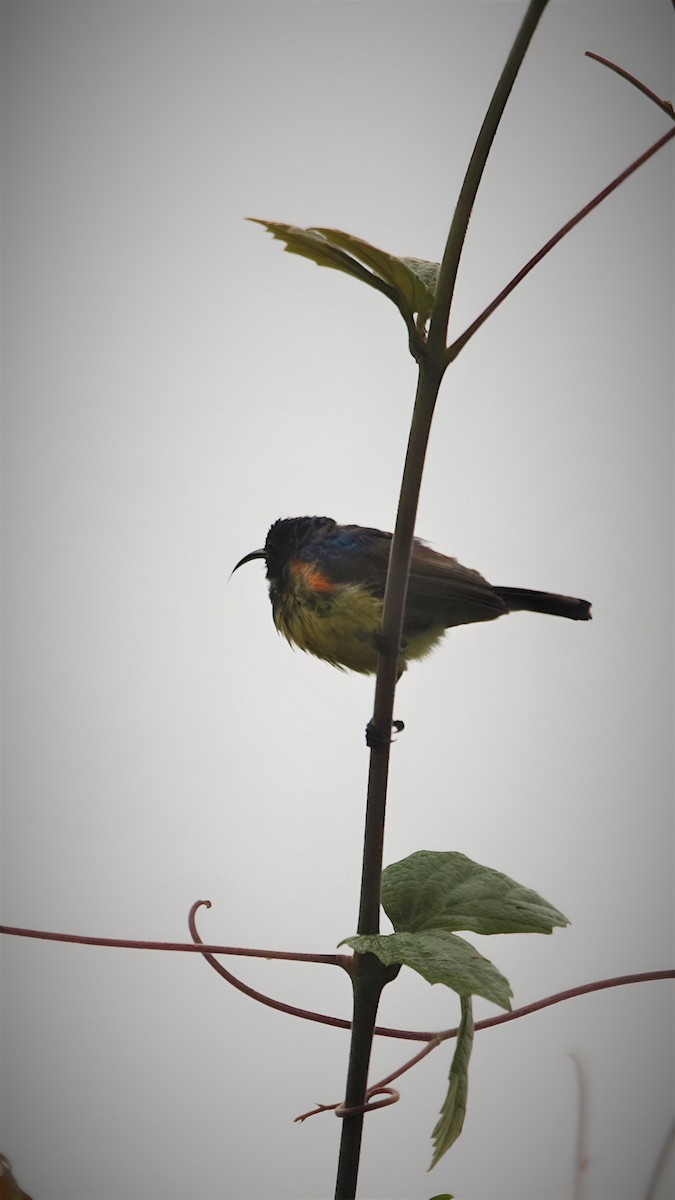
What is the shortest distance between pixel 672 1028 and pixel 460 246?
1115 millimetres

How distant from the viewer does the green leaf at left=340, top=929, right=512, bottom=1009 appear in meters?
0.33

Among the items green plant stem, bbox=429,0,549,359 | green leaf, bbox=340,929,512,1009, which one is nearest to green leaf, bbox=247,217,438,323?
green plant stem, bbox=429,0,549,359

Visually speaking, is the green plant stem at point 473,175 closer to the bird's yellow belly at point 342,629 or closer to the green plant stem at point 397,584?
the green plant stem at point 397,584

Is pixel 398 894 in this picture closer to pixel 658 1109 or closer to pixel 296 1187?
pixel 296 1187

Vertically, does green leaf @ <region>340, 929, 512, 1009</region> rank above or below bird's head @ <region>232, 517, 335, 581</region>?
below

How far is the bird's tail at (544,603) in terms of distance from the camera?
2.11 feet

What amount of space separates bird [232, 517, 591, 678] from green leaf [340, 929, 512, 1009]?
0.24 meters

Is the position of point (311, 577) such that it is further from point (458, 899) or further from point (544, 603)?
point (458, 899)

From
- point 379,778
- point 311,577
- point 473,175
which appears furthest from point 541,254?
point 311,577

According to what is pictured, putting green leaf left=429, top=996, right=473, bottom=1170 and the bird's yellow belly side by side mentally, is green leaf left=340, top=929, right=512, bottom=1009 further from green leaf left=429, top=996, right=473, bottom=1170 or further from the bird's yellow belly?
the bird's yellow belly

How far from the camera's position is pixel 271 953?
15.5 inches

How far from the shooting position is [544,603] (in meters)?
0.65

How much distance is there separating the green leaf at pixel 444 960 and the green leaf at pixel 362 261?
22 centimetres

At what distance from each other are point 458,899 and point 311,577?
26 cm
